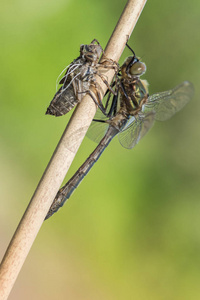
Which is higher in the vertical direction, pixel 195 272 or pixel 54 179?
pixel 54 179

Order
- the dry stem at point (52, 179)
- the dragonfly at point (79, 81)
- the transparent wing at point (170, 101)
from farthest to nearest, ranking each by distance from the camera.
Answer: the transparent wing at point (170, 101) < the dragonfly at point (79, 81) < the dry stem at point (52, 179)

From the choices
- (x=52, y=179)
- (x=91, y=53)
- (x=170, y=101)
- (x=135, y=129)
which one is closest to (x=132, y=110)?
(x=135, y=129)

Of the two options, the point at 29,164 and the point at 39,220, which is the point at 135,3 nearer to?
the point at 39,220

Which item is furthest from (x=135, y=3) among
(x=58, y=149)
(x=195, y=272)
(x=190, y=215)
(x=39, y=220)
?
(x=195, y=272)

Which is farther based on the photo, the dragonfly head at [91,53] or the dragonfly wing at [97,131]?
the dragonfly wing at [97,131]

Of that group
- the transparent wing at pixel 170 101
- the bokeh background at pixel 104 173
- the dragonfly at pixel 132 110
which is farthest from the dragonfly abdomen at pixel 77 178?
the bokeh background at pixel 104 173

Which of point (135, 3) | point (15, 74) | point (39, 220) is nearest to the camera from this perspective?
point (39, 220)

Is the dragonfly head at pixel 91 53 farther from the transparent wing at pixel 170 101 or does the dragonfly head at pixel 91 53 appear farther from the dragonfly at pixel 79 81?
the transparent wing at pixel 170 101
